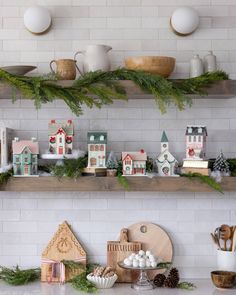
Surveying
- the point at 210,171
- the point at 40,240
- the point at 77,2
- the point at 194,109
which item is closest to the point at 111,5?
the point at 77,2

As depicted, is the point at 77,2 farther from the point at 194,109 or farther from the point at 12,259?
the point at 12,259

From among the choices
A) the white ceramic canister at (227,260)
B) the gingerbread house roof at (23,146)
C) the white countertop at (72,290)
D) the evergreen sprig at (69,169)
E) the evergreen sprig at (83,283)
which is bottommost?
the white countertop at (72,290)

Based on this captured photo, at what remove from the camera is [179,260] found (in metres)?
Answer: 3.50

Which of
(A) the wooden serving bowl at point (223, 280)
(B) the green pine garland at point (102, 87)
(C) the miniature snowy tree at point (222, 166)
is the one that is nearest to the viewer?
(B) the green pine garland at point (102, 87)

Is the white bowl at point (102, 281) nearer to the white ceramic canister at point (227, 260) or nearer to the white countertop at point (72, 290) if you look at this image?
the white countertop at point (72, 290)

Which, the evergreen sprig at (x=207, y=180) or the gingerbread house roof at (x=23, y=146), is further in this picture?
the gingerbread house roof at (x=23, y=146)

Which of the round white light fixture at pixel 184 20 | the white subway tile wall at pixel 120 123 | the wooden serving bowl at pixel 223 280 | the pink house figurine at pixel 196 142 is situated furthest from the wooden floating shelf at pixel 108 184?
the round white light fixture at pixel 184 20

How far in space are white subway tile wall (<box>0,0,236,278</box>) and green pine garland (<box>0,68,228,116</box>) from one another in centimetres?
34

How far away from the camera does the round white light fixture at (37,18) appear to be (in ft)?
11.0

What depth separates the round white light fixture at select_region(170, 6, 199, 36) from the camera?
3.38m

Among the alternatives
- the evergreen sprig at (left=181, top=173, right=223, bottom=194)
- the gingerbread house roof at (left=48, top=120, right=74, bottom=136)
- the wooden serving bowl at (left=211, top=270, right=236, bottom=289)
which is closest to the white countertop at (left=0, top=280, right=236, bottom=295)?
the wooden serving bowl at (left=211, top=270, right=236, bottom=289)

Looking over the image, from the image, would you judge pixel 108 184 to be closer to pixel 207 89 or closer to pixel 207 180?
pixel 207 180

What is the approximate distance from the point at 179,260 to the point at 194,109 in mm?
942

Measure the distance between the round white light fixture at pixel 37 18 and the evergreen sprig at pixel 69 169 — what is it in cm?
82
